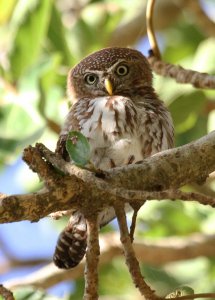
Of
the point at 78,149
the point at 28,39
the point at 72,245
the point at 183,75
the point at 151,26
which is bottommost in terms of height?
the point at 78,149

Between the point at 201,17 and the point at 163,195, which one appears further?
the point at 201,17

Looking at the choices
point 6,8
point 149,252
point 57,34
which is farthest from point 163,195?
point 6,8

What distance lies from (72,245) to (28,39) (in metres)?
1.21

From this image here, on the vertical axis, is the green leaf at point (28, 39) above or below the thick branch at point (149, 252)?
above

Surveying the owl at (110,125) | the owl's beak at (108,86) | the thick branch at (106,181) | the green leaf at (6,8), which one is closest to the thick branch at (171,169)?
the thick branch at (106,181)

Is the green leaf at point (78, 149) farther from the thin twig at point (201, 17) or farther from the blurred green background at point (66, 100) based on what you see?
the thin twig at point (201, 17)

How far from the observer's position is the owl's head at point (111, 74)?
13.6ft

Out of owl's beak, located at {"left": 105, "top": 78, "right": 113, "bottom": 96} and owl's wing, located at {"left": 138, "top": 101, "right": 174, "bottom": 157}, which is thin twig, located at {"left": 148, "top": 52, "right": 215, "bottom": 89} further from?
owl's beak, located at {"left": 105, "top": 78, "right": 113, "bottom": 96}

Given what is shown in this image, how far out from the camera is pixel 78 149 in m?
2.37

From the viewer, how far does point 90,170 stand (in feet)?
7.52

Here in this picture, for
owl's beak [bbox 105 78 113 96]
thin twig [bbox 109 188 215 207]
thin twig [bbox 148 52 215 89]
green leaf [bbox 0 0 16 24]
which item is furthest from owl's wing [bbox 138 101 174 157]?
green leaf [bbox 0 0 16 24]

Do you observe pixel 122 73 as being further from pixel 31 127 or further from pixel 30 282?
pixel 30 282

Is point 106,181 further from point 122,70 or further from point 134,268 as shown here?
point 122,70

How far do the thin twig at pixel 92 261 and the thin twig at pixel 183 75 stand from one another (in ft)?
3.28
